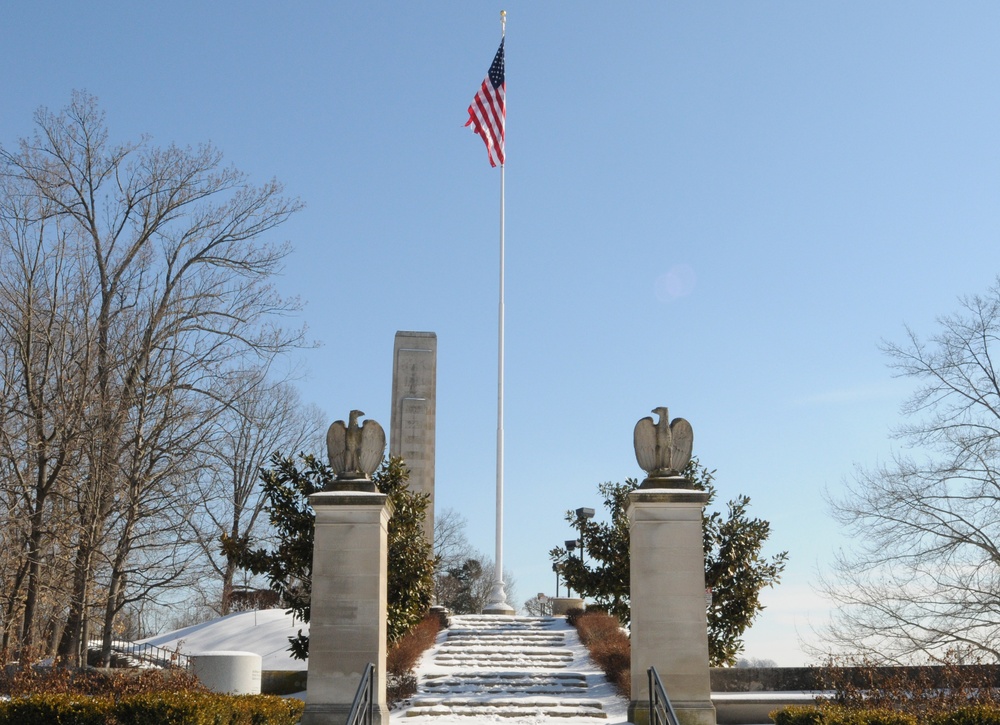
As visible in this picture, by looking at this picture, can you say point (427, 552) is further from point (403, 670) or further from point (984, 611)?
point (984, 611)

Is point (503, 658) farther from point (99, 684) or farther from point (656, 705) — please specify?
point (656, 705)

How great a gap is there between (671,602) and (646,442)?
7.09 feet

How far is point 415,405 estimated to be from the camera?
33.7 m

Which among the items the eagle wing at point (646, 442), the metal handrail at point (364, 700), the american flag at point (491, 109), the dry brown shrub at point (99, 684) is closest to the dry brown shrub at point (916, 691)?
the eagle wing at point (646, 442)

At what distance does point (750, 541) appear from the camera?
1839 cm

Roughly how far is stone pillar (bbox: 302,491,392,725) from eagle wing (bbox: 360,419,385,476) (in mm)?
558

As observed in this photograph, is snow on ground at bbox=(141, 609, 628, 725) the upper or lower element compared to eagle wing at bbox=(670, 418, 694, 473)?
lower

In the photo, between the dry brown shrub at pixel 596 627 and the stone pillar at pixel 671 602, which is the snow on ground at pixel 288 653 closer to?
the dry brown shrub at pixel 596 627

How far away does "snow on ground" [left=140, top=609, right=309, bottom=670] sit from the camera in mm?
22719

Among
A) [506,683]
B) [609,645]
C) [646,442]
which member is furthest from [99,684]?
[609,645]

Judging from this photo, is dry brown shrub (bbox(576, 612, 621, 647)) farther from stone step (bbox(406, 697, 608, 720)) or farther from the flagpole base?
the flagpole base

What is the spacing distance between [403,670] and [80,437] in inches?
311

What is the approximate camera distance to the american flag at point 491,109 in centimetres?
2880

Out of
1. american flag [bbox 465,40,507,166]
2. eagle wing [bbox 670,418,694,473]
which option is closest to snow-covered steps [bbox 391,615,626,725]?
eagle wing [bbox 670,418,694,473]
